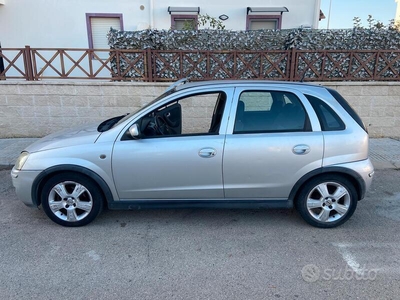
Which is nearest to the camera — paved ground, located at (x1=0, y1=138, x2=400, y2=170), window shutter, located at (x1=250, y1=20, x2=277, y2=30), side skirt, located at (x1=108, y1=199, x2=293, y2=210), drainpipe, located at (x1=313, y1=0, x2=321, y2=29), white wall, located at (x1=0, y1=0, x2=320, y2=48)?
side skirt, located at (x1=108, y1=199, x2=293, y2=210)

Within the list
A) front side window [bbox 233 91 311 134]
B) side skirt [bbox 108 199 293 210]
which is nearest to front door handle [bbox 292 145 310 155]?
front side window [bbox 233 91 311 134]

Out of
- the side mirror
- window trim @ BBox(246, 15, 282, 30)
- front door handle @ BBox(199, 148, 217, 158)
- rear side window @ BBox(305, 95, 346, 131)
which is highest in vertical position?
window trim @ BBox(246, 15, 282, 30)

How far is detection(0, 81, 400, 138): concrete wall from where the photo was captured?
7117 mm

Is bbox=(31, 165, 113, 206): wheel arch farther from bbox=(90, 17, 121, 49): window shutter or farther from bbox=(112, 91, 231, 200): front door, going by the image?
bbox=(90, 17, 121, 49): window shutter

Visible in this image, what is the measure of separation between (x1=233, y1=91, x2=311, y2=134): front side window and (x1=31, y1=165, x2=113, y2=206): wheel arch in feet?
5.18

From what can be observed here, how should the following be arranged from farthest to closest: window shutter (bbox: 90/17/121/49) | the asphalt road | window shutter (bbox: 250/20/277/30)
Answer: window shutter (bbox: 250/20/277/30)
window shutter (bbox: 90/17/121/49)
the asphalt road

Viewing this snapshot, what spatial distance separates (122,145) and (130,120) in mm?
300

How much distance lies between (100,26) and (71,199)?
8436mm

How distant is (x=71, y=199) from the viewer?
11.2 ft

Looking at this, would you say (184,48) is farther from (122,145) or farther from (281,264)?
(281,264)

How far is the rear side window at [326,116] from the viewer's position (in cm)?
334

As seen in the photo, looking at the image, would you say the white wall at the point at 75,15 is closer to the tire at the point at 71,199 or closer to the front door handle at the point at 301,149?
the tire at the point at 71,199

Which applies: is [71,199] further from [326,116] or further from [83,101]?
[83,101]

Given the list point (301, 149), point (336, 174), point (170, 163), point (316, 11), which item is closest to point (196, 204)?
point (170, 163)
